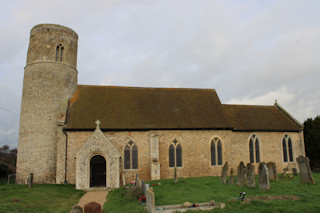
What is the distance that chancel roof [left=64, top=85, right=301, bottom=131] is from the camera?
20875 mm

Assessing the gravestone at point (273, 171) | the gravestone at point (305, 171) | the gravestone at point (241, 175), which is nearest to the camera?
the gravestone at point (305, 171)

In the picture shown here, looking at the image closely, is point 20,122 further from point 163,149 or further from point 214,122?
point 214,122

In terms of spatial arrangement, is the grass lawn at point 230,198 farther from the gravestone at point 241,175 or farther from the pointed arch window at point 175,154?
the pointed arch window at point 175,154

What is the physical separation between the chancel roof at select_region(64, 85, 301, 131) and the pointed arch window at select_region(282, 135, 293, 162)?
3.56ft

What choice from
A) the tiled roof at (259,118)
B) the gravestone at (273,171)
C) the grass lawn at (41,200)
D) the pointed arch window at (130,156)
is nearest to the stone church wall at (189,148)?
the pointed arch window at (130,156)

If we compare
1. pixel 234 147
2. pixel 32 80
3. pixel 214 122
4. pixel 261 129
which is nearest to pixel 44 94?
pixel 32 80

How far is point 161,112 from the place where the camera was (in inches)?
895

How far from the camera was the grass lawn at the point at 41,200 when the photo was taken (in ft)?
37.3

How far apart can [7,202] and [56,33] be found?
16.1 metres

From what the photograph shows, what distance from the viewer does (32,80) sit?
21.9m

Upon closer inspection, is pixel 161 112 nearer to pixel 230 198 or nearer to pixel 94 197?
pixel 94 197

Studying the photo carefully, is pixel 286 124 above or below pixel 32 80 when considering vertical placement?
below

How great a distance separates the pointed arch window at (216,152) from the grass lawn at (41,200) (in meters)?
11.5

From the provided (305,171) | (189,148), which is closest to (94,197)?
(189,148)
